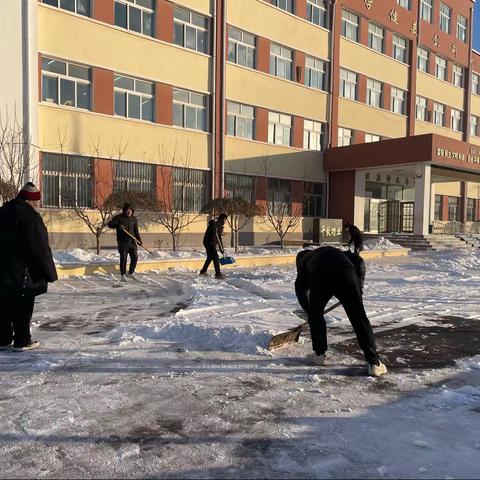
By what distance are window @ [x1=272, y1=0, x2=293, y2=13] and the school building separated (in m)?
0.05

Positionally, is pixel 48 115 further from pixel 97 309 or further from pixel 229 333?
pixel 229 333

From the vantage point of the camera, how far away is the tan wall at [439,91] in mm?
32875

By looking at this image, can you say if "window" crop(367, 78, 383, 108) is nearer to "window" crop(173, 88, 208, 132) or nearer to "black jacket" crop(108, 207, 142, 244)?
"window" crop(173, 88, 208, 132)

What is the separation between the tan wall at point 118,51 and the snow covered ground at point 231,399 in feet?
43.5

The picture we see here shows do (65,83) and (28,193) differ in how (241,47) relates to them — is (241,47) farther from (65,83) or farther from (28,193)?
(28,193)

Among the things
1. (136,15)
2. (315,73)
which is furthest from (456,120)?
(136,15)

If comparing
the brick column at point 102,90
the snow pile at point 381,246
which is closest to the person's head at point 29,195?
the brick column at point 102,90

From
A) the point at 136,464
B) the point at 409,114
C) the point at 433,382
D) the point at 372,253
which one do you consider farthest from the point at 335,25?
the point at 136,464

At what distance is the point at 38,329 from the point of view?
20.6 ft

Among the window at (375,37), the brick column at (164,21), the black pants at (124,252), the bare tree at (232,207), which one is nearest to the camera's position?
the black pants at (124,252)

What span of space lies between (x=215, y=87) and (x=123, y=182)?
615cm

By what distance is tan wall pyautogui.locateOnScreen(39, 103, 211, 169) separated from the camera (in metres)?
17.6

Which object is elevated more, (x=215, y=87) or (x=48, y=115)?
(x=215, y=87)

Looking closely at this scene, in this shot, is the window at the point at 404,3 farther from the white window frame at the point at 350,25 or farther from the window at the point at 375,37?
the white window frame at the point at 350,25
